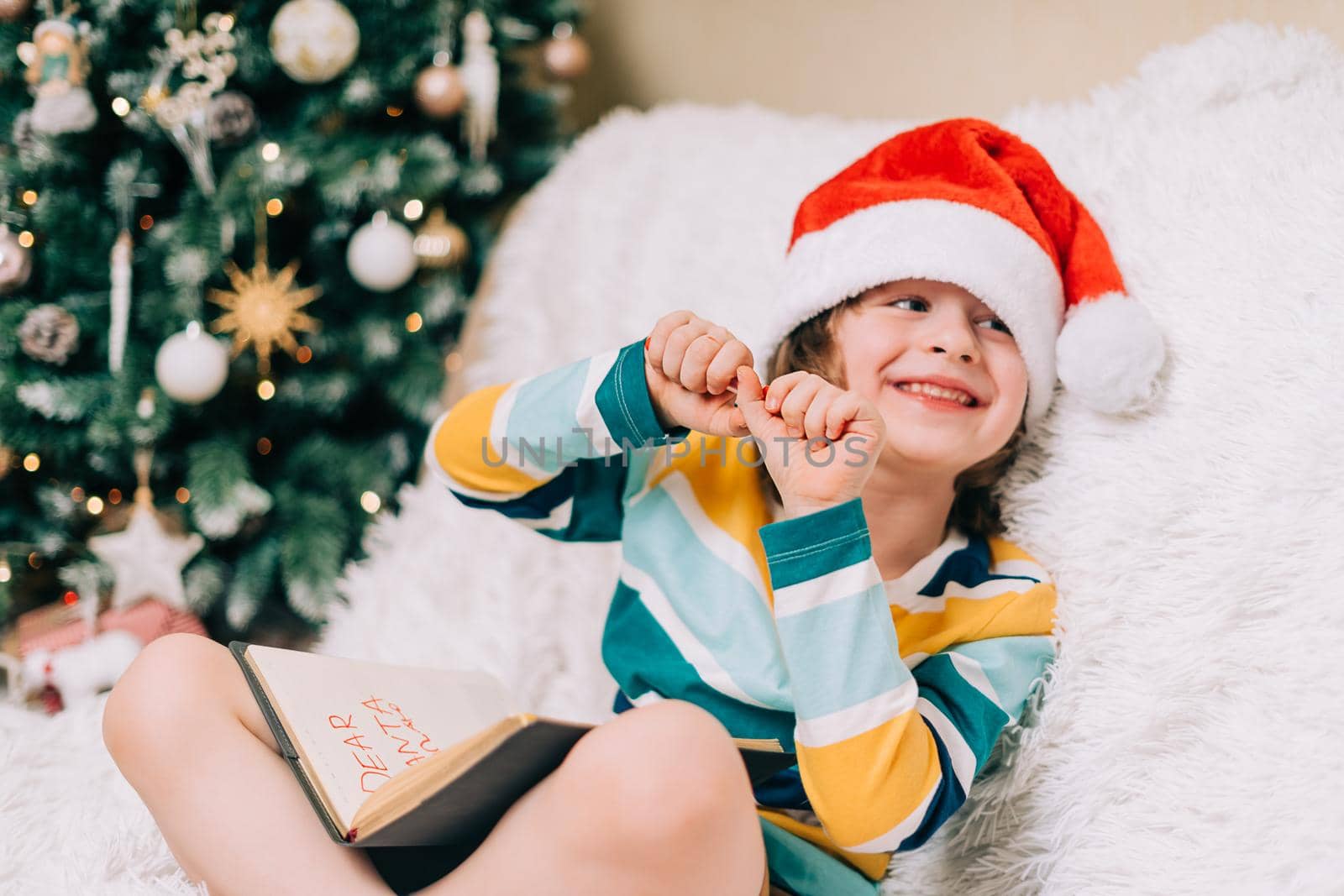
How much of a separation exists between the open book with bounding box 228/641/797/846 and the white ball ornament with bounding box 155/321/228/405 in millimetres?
495

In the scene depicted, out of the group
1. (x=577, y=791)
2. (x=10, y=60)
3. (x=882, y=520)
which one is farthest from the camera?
(x=10, y=60)

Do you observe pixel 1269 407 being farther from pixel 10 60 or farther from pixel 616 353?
pixel 10 60

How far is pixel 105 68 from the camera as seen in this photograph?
108 cm

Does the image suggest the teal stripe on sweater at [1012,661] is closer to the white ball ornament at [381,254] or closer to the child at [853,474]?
the child at [853,474]

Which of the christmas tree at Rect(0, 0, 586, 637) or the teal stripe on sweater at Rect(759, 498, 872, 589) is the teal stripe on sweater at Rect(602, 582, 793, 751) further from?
the christmas tree at Rect(0, 0, 586, 637)

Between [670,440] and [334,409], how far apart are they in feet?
2.06

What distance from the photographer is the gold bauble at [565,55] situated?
1.35m

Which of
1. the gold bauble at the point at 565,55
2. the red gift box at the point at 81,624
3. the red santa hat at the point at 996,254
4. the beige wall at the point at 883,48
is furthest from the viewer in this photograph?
the gold bauble at the point at 565,55

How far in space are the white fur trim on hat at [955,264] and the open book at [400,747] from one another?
344 millimetres

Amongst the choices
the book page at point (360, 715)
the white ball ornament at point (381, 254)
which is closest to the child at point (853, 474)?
the book page at point (360, 715)

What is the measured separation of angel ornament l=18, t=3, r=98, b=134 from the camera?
39.7 inches

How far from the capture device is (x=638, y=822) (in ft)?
1.78

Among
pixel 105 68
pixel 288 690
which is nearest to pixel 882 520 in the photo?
pixel 288 690

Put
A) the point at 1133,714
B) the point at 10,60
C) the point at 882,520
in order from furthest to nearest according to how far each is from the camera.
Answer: the point at 10,60
the point at 882,520
the point at 1133,714
